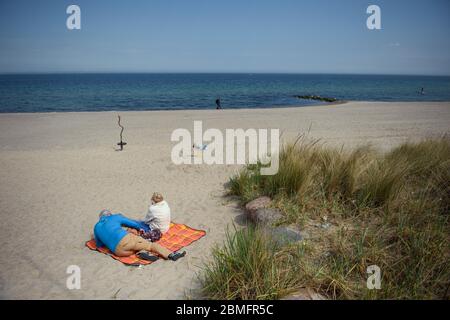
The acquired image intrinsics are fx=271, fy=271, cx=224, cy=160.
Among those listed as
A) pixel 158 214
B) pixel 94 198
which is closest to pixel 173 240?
pixel 158 214

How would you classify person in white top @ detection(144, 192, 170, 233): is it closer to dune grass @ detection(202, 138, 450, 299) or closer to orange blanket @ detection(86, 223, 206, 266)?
orange blanket @ detection(86, 223, 206, 266)

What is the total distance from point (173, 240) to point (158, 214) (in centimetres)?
55

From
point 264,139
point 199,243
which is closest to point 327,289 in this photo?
point 199,243

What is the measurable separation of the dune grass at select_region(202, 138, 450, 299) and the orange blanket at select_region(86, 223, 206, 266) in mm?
747

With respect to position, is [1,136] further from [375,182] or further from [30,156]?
[375,182]

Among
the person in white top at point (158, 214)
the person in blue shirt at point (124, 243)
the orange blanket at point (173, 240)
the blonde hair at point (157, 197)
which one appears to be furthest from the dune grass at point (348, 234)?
the blonde hair at point (157, 197)

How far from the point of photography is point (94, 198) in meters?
6.71

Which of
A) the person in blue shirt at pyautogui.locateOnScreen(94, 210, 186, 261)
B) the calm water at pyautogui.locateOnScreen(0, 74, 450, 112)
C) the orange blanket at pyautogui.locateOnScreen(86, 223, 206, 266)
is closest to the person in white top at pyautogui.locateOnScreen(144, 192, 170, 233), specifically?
the orange blanket at pyautogui.locateOnScreen(86, 223, 206, 266)

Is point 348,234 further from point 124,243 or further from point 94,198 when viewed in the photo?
point 94,198

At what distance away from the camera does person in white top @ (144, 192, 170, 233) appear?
4.75m
